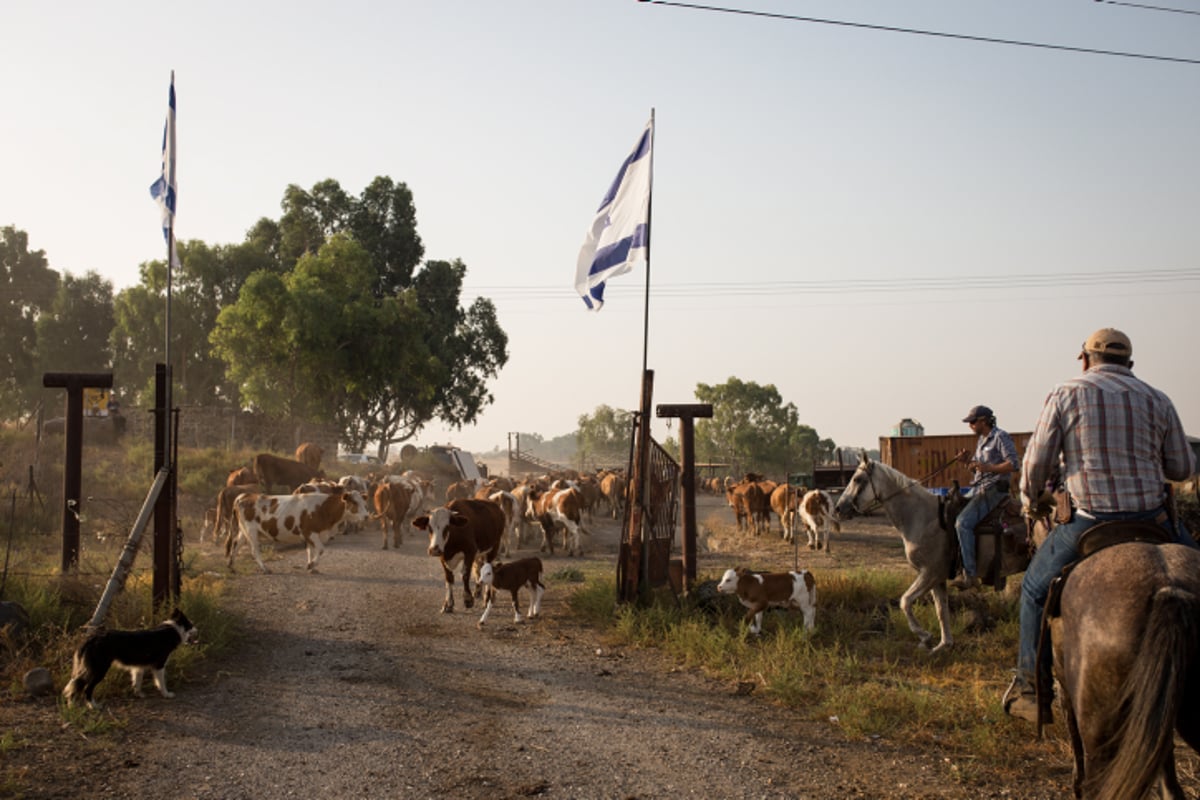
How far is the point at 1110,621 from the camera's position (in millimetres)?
4449

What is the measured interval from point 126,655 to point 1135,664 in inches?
284

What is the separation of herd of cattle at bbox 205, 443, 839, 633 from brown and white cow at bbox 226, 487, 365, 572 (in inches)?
0.7

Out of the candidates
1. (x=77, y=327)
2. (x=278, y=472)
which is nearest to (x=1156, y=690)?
(x=278, y=472)

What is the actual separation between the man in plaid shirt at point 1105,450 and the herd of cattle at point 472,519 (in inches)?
210

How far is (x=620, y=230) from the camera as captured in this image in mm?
12977

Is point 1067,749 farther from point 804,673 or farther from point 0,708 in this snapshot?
point 0,708

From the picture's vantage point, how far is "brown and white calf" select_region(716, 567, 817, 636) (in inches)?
420

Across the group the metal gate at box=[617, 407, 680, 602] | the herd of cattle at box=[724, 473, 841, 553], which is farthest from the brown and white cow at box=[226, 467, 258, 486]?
the metal gate at box=[617, 407, 680, 602]

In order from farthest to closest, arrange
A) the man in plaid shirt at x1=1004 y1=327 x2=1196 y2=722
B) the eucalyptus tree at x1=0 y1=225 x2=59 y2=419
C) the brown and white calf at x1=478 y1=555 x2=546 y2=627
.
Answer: the eucalyptus tree at x1=0 y1=225 x2=59 y2=419
the brown and white calf at x1=478 y1=555 x2=546 y2=627
the man in plaid shirt at x1=1004 y1=327 x2=1196 y2=722

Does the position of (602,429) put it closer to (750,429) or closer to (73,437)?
(750,429)

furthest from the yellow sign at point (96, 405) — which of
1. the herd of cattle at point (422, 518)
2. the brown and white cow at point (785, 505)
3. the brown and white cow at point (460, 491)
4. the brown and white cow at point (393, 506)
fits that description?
the brown and white cow at point (785, 505)

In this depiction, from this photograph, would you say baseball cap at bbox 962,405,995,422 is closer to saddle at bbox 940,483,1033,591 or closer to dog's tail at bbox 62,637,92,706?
saddle at bbox 940,483,1033,591

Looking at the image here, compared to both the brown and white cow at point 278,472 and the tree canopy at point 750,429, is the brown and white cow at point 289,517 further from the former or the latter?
the tree canopy at point 750,429

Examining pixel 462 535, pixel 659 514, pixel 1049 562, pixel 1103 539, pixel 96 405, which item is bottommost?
pixel 462 535
